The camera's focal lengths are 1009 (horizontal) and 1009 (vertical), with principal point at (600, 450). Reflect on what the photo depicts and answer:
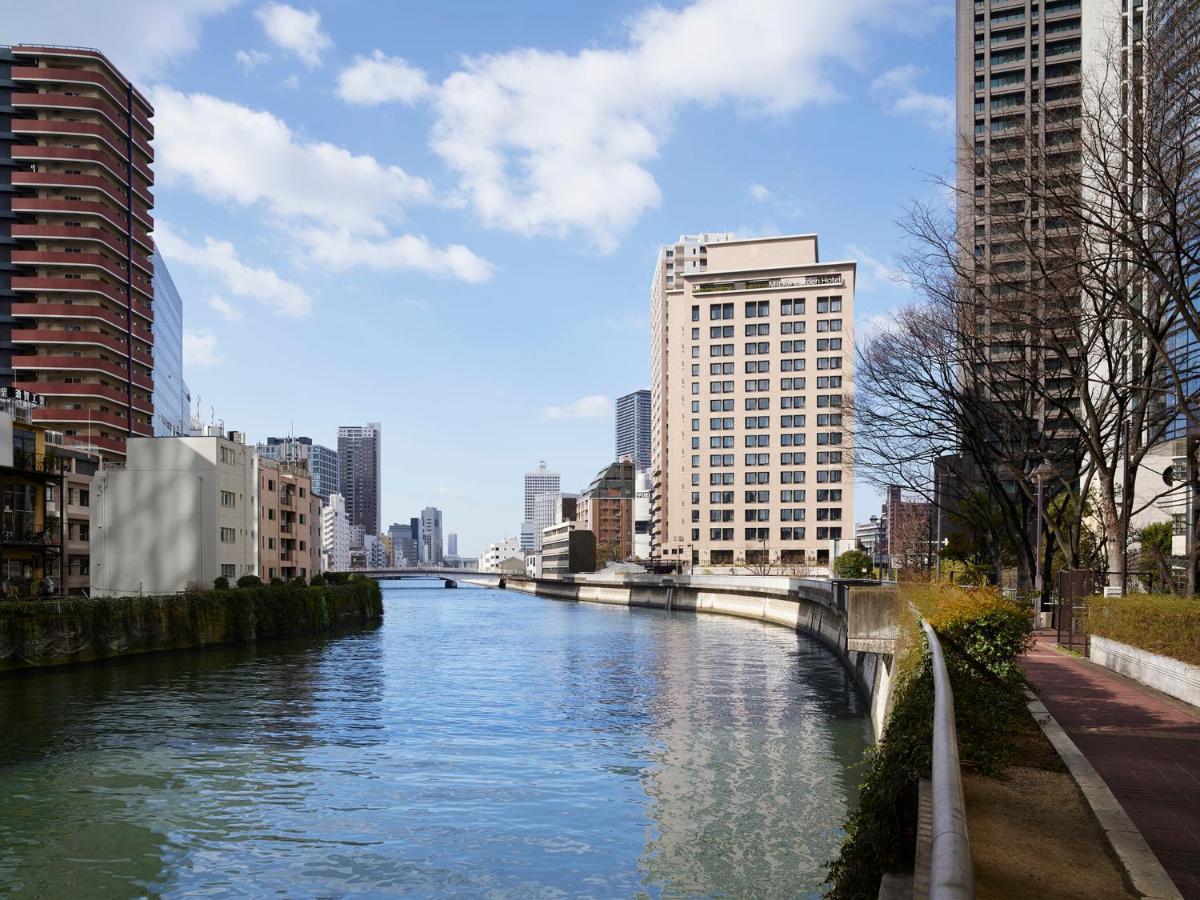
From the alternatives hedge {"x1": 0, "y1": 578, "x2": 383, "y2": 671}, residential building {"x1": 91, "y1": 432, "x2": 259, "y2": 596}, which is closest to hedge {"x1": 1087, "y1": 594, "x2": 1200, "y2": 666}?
hedge {"x1": 0, "y1": 578, "x2": 383, "y2": 671}

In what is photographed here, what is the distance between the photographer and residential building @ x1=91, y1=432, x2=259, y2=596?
236 ft

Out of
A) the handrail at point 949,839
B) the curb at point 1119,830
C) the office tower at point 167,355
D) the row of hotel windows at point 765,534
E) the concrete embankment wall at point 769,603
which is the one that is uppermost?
the office tower at point 167,355

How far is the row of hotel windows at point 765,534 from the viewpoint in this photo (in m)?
153

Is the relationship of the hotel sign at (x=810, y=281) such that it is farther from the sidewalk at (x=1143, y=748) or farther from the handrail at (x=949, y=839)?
the handrail at (x=949, y=839)

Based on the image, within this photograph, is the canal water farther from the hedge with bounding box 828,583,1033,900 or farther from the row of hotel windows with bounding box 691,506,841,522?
the row of hotel windows with bounding box 691,506,841,522

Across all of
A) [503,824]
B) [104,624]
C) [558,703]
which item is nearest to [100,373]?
[104,624]

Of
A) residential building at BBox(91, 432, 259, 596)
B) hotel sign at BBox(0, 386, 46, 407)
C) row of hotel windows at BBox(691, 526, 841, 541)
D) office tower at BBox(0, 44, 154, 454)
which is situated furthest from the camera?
row of hotel windows at BBox(691, 526, 841, 541)

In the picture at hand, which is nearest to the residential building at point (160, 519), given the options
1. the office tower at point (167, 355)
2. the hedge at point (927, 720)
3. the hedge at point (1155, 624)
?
the office tower at point (167, 355)

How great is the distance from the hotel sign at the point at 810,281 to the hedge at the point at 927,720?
439 feet

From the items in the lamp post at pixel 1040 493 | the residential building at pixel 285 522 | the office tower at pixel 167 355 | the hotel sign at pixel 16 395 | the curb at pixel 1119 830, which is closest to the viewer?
the curb at pixel 1119 830

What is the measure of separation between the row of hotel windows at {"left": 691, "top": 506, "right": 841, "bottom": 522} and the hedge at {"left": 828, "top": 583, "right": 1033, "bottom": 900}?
131 metres

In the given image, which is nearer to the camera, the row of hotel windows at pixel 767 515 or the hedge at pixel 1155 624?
the hedge at pixel 1155 624

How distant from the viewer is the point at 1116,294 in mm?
23406

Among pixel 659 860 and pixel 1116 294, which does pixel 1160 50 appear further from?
pixel 659 860
